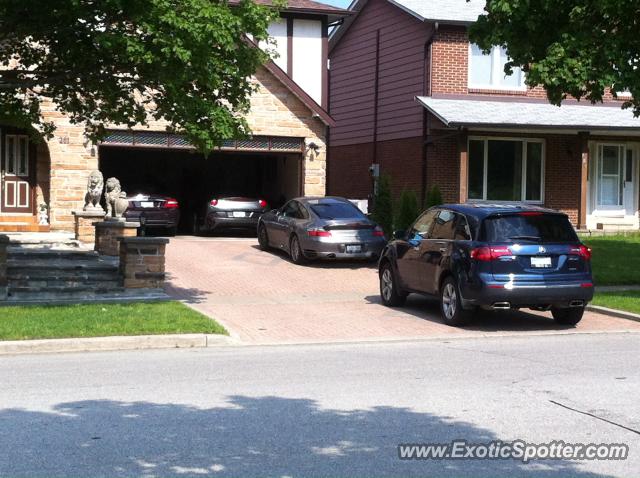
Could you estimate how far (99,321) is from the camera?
13.5m

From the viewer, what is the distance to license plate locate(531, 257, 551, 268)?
44.7ft

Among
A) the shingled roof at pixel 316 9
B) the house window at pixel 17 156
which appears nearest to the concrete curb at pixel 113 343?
the house window at pixel 17 156

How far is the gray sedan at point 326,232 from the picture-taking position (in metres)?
21.9

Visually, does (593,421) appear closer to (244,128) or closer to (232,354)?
(232,354)

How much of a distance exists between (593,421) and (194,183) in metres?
27.9

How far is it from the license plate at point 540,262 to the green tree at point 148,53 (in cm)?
506

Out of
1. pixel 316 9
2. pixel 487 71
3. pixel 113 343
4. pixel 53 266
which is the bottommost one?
pixel 113 343

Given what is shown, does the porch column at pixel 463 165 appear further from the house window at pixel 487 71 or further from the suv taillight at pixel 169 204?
the suv taillight at pixel 169 204

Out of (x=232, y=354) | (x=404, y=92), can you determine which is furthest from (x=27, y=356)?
(x=404, y=92)

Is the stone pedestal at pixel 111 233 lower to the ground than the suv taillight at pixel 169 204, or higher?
lower

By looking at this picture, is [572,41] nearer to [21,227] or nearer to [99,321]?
[99,321]

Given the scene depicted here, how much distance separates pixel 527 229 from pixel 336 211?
9690 mm

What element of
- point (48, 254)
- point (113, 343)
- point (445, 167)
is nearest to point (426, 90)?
point (445, 167)

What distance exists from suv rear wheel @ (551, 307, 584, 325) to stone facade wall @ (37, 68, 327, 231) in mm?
13479
